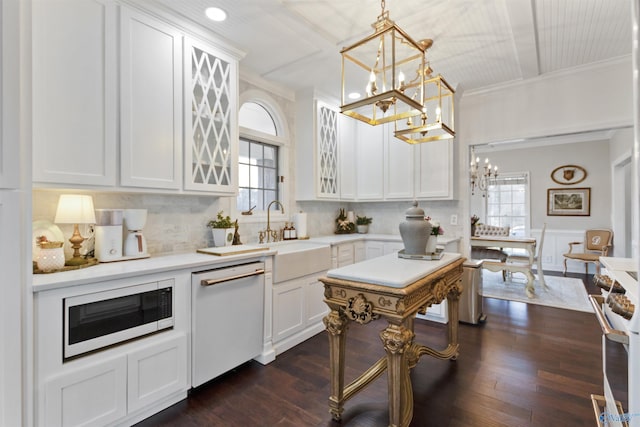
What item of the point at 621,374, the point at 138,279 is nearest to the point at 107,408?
the point at 138,279

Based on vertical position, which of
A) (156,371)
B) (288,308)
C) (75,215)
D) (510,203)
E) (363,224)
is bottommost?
(156,371)

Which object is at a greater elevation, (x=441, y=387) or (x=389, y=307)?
(x=389, y=307)

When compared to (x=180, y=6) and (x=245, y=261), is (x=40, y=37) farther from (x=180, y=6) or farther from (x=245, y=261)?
(x=245, y=261)

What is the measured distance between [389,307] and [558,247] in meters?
6.97

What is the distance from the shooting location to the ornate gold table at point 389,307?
1650mm

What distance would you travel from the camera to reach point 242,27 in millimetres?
2564

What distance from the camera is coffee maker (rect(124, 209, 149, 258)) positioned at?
2.25 metres

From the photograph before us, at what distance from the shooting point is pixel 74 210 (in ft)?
6.46

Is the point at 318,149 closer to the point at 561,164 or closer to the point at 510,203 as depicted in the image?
the point at 510,203

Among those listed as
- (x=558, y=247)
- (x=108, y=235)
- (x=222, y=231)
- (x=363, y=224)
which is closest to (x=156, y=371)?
(x=108, y=235)

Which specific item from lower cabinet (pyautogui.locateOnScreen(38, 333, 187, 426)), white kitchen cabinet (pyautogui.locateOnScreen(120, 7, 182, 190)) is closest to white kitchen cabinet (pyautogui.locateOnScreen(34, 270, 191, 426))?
lower cabinet (pyautogui.locateOnScreen(38, 333, 187, 426))

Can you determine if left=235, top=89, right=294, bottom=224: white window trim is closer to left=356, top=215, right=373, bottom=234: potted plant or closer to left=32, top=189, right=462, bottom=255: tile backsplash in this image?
left=32, top=189, right=462, bottom=255: tile backsplash

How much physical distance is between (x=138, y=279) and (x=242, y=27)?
213 centimetres

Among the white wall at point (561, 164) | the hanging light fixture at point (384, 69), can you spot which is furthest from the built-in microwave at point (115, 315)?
the white wall at point (561, 164)
